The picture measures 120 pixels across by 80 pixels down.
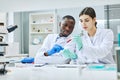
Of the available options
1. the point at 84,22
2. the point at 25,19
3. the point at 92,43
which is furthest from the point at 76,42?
the point at 25,19

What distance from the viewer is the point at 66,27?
2479mm

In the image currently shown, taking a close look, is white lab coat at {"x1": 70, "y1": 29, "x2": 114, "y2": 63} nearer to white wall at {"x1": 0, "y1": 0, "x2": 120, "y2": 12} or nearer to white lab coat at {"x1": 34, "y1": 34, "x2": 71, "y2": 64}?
white lab coat at {"x1": 34, "y1": 34, "x2": 71, "y2": 64}

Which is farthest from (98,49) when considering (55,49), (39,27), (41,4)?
(41,4)

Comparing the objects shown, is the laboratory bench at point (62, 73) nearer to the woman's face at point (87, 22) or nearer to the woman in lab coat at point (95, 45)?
the woman in lab coat at point (95, 45)

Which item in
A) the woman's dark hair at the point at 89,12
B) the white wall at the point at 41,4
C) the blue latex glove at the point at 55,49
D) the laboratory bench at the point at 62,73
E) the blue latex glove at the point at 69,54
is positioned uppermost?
the white wall at the point at 41,4

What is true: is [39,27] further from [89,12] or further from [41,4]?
[89,12]

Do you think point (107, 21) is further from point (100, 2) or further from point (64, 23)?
point (64, 23)

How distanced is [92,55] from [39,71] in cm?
75

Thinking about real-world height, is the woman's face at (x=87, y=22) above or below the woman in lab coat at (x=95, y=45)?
above

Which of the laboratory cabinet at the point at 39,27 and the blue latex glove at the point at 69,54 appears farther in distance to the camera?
the laboratory cabinet at the point at 39,27

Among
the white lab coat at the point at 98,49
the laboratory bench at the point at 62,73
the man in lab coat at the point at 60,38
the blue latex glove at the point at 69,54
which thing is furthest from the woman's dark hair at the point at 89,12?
the laboratory bench at the point at 62,73

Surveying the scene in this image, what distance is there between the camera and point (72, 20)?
2.51 meters

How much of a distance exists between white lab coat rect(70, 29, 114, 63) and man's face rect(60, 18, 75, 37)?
0.96 ft

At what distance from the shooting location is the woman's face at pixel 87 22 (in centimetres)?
236
